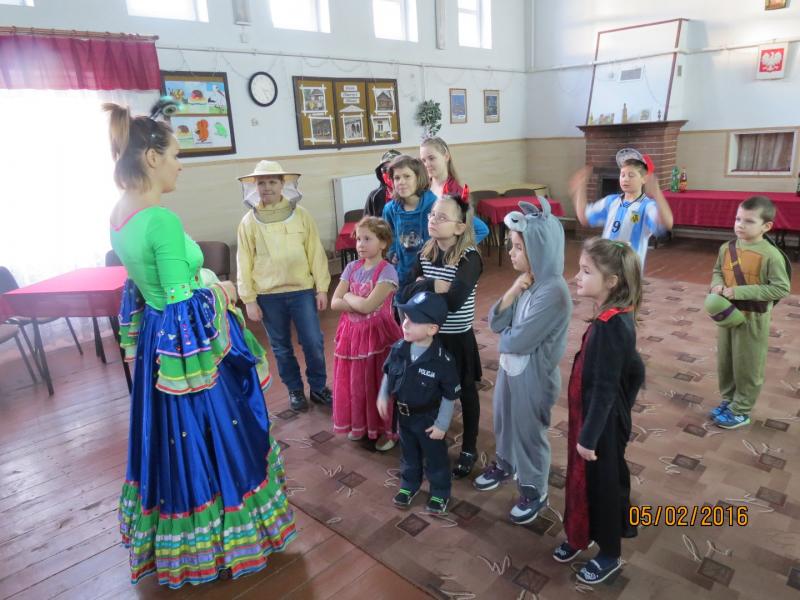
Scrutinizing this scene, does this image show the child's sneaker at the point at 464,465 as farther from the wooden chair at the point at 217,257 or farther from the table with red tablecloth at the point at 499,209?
the table with red tablecloth at the point at 499,209

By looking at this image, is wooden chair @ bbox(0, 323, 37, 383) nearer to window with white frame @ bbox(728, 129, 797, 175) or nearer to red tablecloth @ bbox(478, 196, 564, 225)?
red tablecloth @ bbox(478, 196, 564, 225)

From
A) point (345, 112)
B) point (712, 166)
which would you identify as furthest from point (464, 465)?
point (712, 166)

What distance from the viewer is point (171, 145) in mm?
1821

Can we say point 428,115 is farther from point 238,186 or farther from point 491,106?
point 238,186

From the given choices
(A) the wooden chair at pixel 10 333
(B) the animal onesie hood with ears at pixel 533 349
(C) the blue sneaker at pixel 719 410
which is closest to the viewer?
(B) the animal onesie hood with ears at pixel 533 349

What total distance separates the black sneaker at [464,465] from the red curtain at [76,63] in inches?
165

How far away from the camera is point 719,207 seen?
6.66m

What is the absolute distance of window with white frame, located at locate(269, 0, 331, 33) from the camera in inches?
231

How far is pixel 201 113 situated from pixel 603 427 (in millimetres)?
A: 4872

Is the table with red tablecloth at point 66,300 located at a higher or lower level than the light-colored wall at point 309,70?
lower

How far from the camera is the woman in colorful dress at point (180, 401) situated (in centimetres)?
175

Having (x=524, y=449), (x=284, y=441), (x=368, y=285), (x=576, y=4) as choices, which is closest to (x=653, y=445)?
(x=524, y=449)

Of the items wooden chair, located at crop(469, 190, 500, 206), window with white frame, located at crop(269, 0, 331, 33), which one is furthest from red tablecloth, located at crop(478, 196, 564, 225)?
window with white frame, located at crop(269, 0, 331, 33)
